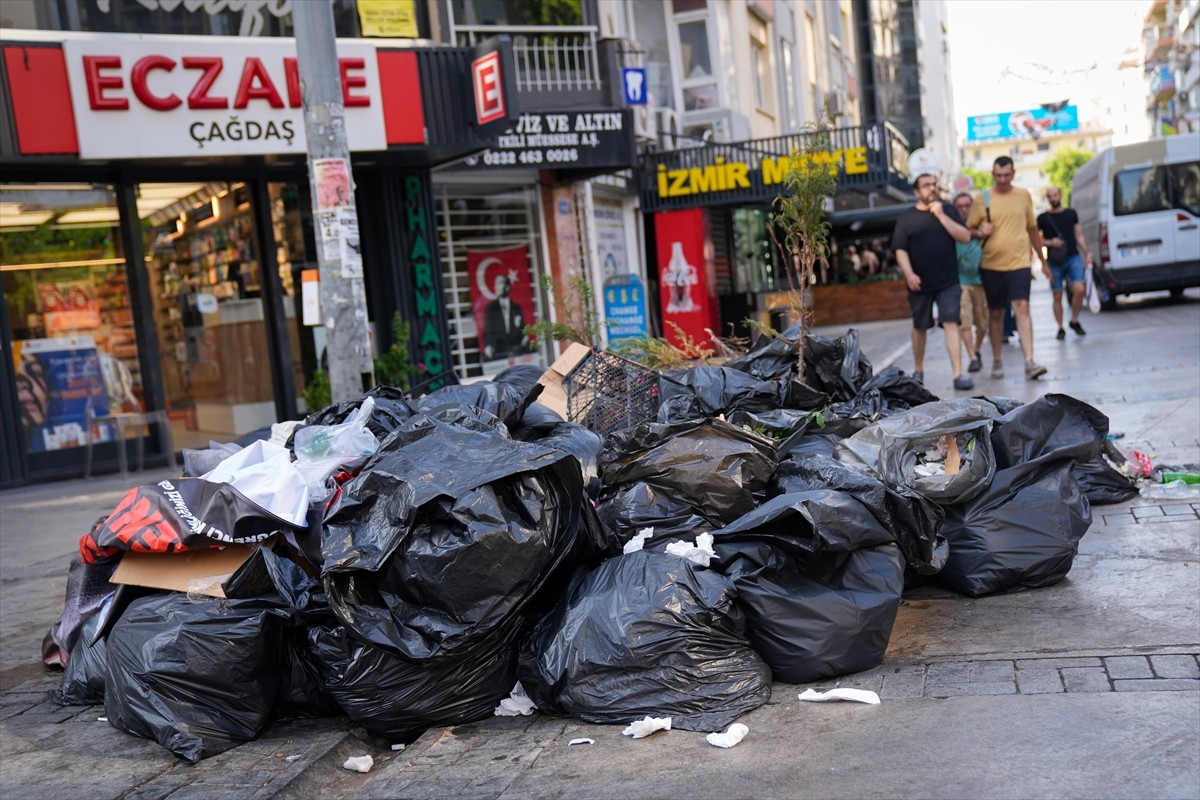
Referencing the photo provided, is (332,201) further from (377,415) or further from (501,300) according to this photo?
(501,300)

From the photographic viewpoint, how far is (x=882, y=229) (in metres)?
27.3

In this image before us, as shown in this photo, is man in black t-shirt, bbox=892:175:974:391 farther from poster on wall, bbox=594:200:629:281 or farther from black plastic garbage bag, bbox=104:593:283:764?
poster on wall, bbox=594:200:629:281

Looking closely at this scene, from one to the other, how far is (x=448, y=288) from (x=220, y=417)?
11.2ft

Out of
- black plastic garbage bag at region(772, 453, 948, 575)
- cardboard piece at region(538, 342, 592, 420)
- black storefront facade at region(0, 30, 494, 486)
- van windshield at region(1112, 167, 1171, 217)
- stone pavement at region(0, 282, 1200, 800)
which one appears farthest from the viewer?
van windshield at region(1112, 167, 1171, 217)

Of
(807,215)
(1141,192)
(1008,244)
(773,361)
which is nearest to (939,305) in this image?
(1008,244)

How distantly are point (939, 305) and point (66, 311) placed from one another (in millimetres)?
7622

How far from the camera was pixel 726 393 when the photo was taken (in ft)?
18.1

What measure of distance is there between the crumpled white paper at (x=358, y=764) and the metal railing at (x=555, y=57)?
1136 cm

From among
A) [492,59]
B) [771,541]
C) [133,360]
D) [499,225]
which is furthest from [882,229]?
[771,541]

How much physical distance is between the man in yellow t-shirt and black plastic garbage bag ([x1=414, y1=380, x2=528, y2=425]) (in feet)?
19.3

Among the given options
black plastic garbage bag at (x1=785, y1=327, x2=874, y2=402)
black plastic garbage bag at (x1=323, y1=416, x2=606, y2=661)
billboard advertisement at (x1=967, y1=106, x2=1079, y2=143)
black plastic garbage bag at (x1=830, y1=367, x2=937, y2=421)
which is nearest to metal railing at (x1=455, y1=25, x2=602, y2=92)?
black plastic garbage bag at (x1=785, y1=327, x2=874, y2=402)

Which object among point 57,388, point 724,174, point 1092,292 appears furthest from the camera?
point 724,174

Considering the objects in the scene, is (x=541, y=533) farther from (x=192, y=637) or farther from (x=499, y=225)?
(x=499, y=225)

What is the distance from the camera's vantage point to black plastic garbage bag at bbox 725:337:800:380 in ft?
19.9
